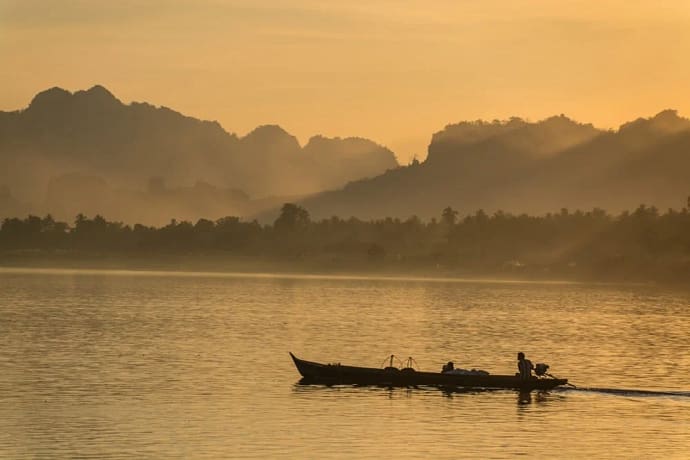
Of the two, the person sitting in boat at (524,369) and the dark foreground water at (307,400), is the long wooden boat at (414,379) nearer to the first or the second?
the person sitting in boat at (524,369)

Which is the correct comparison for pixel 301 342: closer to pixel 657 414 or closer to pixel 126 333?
pixel 126 333

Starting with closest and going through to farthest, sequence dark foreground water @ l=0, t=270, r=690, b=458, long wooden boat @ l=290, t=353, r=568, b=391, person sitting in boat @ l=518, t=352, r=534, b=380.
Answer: dark foreground water @ l=0, t=270, r=690, b=458 → long wooden boat @ l=290, t=353, r=568, b=391 → person sitting in boat @ l=518, t=352, r=534, b=380

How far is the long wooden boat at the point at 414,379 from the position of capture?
8275cm

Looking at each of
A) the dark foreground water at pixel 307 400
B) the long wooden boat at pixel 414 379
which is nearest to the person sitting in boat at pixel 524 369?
the long wooden boat at pixel 414 379

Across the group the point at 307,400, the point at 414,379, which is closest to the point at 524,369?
the point at 414,379

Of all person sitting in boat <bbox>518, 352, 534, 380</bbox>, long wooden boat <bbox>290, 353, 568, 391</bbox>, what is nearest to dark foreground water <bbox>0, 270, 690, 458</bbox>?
long wooden boat <bbox>290, 353, 568, 391</bbox>

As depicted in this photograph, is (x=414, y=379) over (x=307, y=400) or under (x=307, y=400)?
over

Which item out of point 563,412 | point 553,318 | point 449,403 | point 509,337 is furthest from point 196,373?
point 553,318

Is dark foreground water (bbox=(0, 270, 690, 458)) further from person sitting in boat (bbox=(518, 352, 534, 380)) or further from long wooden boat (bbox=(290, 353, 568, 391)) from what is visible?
person sitting in boat (bbox=(518, 352, 534, 380))

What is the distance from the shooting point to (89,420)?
228 feet

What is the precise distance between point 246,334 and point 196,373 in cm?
4251

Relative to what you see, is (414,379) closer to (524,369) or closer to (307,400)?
(524,369)

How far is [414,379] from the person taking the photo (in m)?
84.0

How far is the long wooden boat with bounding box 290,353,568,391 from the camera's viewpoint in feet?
271
